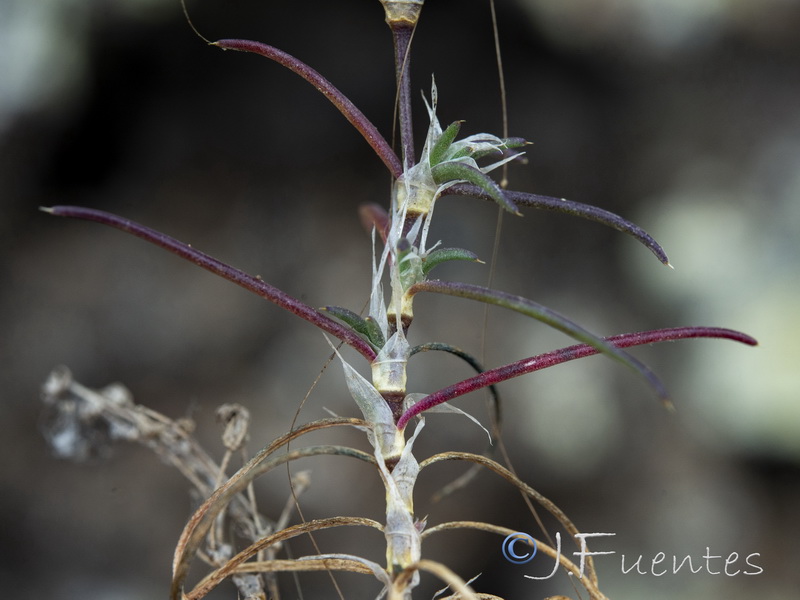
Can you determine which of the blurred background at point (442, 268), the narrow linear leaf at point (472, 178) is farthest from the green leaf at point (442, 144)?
the blurred background at point (442, 268)

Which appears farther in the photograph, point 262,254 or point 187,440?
point 262,254

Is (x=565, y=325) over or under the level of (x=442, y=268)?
under

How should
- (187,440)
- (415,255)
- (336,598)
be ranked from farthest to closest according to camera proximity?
1. (336,598)
2. (187,440)
3. (415,255)

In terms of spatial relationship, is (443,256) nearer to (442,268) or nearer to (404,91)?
(404,91)

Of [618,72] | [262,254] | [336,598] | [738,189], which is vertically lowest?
[336,598]

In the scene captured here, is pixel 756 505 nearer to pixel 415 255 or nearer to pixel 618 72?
pixel 618 72

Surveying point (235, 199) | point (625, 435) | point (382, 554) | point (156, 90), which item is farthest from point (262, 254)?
point (625, 435)

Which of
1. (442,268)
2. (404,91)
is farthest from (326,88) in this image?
(442,268)
